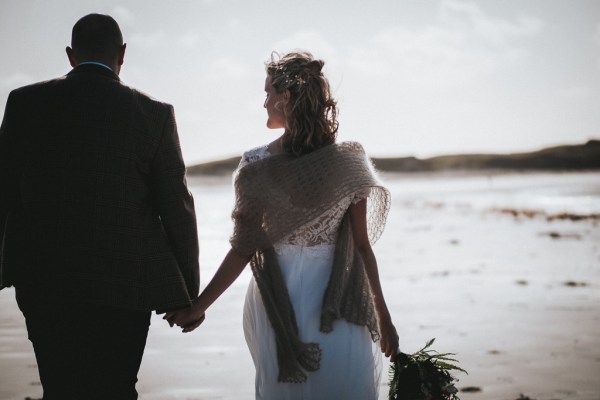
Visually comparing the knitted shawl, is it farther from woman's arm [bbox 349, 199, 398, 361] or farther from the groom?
the groom

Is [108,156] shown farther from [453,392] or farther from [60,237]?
[453,392]

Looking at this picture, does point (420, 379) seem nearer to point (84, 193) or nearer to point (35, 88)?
point (84, 193)

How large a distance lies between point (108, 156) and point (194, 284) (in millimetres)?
698

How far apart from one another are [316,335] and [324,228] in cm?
43

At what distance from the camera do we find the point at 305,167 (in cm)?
246

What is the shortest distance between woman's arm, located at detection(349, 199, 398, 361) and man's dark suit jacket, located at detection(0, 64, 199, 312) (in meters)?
0.83

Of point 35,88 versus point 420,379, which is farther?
point 35,88

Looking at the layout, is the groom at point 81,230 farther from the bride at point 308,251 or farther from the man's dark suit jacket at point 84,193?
the bride at point 308,251

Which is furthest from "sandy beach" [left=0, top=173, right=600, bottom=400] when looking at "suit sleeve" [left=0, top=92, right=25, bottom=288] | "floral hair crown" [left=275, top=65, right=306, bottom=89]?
"floral hair crown" [left=275, top=65, right=306, bottom=89]

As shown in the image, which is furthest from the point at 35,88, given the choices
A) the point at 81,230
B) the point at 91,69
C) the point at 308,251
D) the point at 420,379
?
the point at 420,379

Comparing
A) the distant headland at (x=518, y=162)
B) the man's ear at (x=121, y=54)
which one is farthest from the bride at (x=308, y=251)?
the distant headland at (x=518, y=162)

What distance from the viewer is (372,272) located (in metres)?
2.53

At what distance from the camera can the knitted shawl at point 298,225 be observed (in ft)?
7.91

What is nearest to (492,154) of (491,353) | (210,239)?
(210,239)
